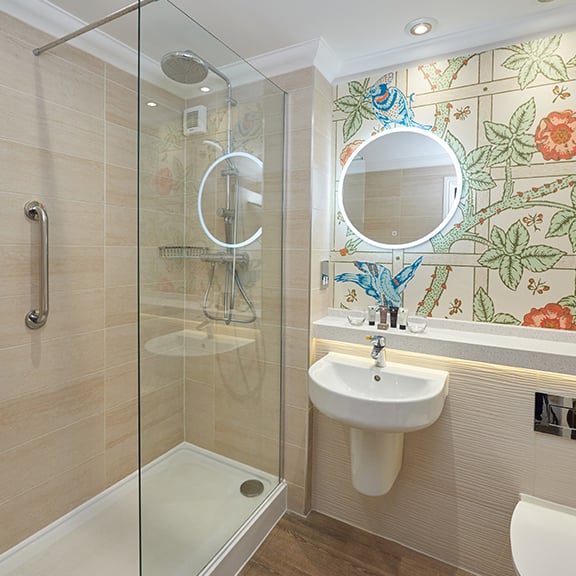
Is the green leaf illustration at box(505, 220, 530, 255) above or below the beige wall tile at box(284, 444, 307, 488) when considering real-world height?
above

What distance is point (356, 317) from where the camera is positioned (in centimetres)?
202

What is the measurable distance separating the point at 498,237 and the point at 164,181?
4.85ft

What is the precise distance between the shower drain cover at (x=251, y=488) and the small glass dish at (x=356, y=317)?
0.95 meters

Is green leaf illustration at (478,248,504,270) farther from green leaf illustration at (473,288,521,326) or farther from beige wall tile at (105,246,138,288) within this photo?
beige wall tile at (105,246,138,288)

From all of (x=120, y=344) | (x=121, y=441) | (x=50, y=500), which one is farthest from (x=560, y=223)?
(x=50, y=500)

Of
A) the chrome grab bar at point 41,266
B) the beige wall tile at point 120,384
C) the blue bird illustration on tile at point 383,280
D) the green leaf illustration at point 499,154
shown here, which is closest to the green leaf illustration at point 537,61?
the green leaf illustration at point 499,154

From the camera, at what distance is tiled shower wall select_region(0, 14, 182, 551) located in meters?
1.63

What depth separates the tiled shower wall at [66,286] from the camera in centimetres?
163

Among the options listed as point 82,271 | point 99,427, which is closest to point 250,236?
point 82,271

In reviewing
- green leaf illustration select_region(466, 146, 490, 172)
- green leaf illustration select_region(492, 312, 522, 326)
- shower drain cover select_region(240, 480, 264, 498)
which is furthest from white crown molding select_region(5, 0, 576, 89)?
shower drain cover select_region(240, 480, 264, 498)

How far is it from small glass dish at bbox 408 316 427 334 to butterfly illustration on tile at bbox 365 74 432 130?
3.14 feet

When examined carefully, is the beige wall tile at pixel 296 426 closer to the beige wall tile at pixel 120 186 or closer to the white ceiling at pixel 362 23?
the beige wall tile at pixel 120 186

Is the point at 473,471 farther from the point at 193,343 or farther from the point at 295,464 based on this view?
the point at 193,343

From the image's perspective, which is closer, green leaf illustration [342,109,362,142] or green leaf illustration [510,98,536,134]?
green leaf illustration [510,98,536,134]
